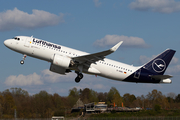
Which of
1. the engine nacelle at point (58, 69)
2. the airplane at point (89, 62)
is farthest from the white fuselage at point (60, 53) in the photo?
the engine nacelle at point (58, 69)

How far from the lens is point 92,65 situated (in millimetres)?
35844

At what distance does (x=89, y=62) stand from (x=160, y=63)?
12.0m

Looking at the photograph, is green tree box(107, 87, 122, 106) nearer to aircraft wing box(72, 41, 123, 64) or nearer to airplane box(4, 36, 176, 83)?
airplane box(4, 36, 176, 83)

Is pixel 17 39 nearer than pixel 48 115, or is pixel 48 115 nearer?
pixel 17 39

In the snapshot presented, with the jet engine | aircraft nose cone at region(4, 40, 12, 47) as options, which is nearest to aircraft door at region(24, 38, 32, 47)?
aircraft nose cone at region(4, 40, 12, 47)

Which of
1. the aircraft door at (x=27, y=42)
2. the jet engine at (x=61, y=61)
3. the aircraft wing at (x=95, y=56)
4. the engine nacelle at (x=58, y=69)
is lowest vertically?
the engine nacelle at (x=58, y=69)

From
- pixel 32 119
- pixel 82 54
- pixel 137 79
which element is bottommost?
pixel 32 119

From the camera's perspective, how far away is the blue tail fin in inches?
1517

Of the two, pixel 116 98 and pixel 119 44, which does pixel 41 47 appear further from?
pixel 116 98

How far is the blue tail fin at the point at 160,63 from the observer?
1517 inches

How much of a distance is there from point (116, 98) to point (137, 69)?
210ft

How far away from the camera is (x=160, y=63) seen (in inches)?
1537

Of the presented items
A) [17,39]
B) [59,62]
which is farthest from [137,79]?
[17,39]

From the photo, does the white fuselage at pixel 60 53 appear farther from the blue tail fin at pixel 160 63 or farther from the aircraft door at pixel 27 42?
the blue tail fin at pixel 160 63
